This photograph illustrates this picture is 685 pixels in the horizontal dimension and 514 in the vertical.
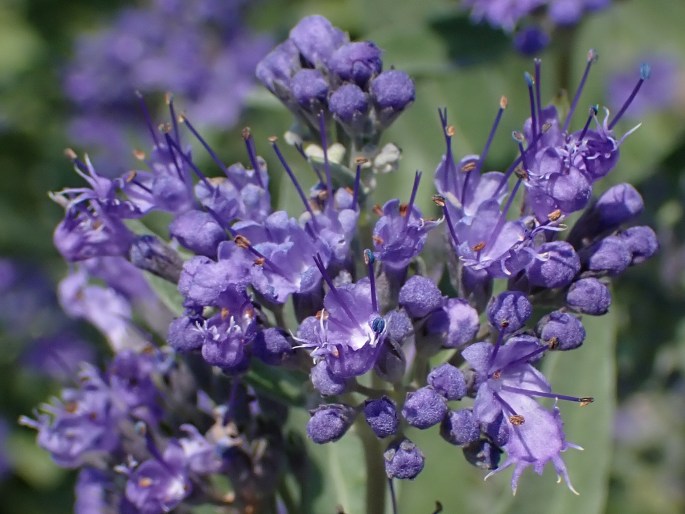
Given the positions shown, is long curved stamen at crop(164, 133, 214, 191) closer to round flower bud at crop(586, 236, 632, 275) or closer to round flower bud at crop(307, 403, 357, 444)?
round flower bud at crop(307, 403, 357, 444)

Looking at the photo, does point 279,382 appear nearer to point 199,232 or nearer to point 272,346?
point 272,346

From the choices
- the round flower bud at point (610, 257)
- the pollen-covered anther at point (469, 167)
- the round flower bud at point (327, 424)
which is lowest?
the round flower bud at point (327, 424)

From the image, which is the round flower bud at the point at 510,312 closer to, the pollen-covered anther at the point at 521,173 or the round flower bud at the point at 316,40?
the pollen-covered anther at the point at 521,173

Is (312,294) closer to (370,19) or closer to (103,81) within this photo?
(370,19)

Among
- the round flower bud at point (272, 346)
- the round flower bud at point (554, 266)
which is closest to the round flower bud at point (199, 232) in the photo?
the round flower bud at point (272, 346)

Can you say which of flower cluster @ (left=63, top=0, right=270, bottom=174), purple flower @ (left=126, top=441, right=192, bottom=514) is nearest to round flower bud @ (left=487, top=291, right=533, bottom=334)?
purple flower @ (left=126, top=441, right=192, bottom=514)

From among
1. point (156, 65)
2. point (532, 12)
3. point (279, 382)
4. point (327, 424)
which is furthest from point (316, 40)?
point (156, 65)
